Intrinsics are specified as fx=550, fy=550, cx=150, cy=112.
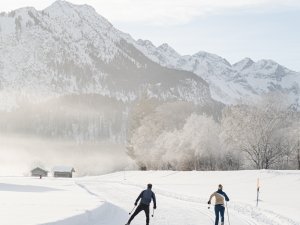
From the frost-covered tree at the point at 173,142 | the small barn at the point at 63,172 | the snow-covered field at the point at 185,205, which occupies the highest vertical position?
the frost-covered tree at the point at 173,142

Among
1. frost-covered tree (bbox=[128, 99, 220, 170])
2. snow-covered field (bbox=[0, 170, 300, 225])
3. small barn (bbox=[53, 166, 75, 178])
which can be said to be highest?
frost-covered tree (bbox=[128, 99, 220, 170])

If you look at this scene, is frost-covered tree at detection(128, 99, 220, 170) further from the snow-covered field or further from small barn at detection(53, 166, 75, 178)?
small barn at detection(53, 166, 75, 178)

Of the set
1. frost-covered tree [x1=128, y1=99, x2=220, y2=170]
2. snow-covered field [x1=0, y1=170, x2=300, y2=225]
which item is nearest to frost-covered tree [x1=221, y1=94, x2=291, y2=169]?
frost-covered tree [x1=128, y1=99, x2=220, y2=170]

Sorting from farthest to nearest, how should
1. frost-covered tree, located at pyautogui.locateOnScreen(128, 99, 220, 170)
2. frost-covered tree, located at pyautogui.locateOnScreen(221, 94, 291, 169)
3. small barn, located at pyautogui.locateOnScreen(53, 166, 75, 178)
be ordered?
small barn, located at pyautogui.locateOnScreen(53, 166, 75, 178) < frost-covered tree, located at pyautogui.locateOnScreen(128, 99, 220, 170) < frost-covered tree, located at pyautogui.locateOnScreen(221, 94, 291, 169)

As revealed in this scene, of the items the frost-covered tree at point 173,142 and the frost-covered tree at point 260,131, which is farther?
the frost-covered tree at point 173,142

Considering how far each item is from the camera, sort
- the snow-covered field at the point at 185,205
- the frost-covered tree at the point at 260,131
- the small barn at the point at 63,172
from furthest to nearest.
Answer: the small barn at the point at 63,172, the frost-covered tree at the point at 260,131, the snow-covered field at the point at 185,205

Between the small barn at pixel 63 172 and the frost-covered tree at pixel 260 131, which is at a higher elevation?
the frost-covered tree at pixel 260 131

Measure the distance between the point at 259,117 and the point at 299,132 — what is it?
6.03 meters

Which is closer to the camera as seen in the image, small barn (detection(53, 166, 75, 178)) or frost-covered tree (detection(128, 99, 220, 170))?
frost-covered tree (detection(128, 99, 220, 170))

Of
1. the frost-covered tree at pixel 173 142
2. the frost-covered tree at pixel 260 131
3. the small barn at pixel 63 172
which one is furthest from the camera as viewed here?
Result: the small barn at pixel 63 172

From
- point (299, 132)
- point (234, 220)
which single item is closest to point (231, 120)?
point (299, 132)

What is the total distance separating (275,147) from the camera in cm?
7775

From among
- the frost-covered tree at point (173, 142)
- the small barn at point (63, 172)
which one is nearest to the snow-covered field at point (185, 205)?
the frost-covered tree at point (173, 142)

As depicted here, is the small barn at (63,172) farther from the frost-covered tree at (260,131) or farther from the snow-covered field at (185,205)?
the snow-covered field at (185,205)
